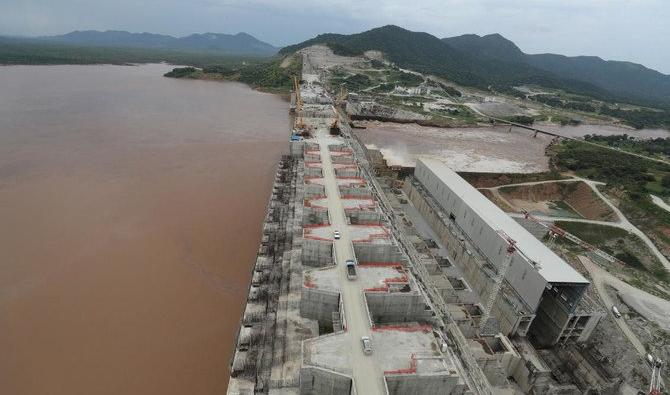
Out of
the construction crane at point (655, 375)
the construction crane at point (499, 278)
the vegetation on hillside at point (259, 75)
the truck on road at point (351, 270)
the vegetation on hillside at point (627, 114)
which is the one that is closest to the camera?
the construction crane at point (655, 375)

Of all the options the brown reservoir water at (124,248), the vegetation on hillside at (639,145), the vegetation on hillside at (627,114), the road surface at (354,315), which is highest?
the road surface at (354,315)

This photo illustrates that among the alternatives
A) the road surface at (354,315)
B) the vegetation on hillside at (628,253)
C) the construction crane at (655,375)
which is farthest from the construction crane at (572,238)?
the road surface at (354,315)

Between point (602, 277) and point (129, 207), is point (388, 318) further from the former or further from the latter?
point (129, 207)

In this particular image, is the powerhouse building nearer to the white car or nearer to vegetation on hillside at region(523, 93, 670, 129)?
the white car

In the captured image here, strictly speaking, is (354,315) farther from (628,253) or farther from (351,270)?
(628,253)

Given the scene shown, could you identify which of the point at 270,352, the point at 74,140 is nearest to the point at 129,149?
the point at 74,140

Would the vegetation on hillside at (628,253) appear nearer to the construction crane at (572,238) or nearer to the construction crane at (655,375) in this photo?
the construction crane at (572,238)
